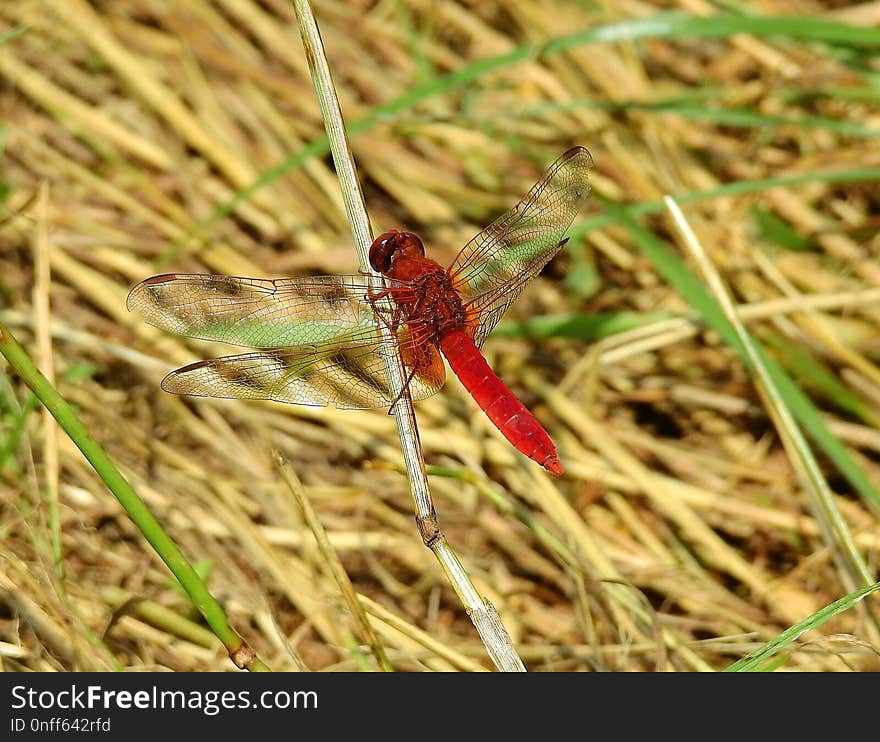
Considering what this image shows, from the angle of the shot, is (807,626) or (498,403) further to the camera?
(498,403)

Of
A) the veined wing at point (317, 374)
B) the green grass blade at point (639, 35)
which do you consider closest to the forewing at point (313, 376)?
the veined wing at point (317, 374)

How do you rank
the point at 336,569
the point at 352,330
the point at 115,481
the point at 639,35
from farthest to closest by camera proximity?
1. the point at 639,35
2. the point at 352,330
3. the point at 336,569
4. the point at 115,481

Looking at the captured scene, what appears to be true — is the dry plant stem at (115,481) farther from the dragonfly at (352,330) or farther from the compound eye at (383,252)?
the compound eye at (383,252)

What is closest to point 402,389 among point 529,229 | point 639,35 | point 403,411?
point 403,411

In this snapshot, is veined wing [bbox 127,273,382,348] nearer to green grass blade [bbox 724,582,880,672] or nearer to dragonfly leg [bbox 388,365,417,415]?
dragonfly leg [bbox 388,365,417,415]

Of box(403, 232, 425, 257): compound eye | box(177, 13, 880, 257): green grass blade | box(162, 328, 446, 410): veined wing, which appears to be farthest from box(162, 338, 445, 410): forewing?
box(177, 13, 880, 257): green grass blade

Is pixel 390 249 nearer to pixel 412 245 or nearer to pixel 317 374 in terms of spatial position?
pixel 412 245

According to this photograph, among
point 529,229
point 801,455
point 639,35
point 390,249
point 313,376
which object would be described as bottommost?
point 801,455
